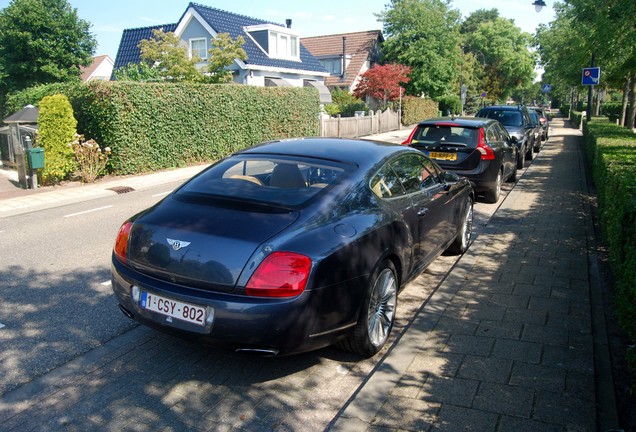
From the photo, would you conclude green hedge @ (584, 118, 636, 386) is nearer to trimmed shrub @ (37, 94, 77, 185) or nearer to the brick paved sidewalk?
the brick paved sidewalk

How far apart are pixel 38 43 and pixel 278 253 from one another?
32984 mm

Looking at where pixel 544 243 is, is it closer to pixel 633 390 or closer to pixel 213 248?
pixel 633 390

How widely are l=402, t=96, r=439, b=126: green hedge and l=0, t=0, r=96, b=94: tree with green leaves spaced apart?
21.7 m

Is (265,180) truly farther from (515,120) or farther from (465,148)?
(515,120)

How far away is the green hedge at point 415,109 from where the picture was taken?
3781cm

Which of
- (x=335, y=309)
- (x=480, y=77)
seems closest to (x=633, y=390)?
(x=335, y=309)

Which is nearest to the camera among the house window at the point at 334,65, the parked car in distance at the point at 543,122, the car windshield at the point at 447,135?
the car windshield at the point at 447,135

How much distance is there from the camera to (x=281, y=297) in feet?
10.9

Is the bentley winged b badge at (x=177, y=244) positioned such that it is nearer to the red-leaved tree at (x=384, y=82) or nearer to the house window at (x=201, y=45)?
the house window at (x=201, y=45)

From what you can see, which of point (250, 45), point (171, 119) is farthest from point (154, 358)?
point (250, 45)

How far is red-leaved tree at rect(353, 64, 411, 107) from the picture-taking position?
38.5 meters

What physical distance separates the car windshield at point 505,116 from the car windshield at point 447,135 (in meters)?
6.14

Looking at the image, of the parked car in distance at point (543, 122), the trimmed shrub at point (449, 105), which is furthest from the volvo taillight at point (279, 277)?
the trimmed shrub at point (449, 105)

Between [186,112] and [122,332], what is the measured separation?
42.8 ft
